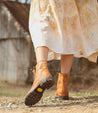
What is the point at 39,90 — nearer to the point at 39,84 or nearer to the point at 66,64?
the point at 39,84

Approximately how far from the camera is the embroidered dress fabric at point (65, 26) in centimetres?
188

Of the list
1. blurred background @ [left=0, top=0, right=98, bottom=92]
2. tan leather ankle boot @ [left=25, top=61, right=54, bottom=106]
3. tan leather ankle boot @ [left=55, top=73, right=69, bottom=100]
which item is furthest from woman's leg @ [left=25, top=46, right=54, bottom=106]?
blurred background @ [left=0, top=0, right=98, bottom=92]

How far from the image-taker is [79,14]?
210 centimetres

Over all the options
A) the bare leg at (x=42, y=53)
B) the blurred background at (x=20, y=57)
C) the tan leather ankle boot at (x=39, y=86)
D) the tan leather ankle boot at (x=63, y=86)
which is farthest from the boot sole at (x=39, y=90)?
the blurred background at (x=20, y=57)

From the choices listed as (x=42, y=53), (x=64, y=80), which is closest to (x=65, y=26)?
(x=42, y=53)

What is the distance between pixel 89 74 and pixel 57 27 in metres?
4.26

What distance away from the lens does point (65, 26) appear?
1988 millimetres

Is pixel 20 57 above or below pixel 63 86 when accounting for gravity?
above

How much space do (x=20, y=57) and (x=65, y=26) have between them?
4.67m

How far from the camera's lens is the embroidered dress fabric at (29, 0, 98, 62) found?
6.15 feet

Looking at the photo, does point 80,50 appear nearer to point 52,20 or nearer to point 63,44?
point 63,44

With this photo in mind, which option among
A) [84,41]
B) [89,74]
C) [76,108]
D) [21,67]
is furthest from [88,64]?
[76,108]

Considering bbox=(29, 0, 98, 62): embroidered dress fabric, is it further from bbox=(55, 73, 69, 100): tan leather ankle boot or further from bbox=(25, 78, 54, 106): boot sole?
bbox=(25, 78, 54, 106): boot sole

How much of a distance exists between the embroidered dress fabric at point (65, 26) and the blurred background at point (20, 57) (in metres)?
3.68
